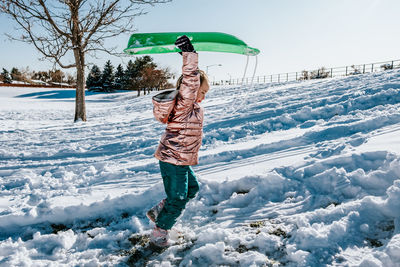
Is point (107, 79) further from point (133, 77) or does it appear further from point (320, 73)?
point (320, 73)

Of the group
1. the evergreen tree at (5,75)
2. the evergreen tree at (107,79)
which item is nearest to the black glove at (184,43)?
the evergreen tree at (107,79)

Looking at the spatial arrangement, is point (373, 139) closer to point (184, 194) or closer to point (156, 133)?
point (184, 194)

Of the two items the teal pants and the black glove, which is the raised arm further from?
the teal pants

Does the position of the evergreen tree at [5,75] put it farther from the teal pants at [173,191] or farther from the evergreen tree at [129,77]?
the teal pants at [173,191]

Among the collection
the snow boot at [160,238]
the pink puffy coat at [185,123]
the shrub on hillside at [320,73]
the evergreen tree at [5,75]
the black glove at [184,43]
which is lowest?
the snow boot at [160,238]

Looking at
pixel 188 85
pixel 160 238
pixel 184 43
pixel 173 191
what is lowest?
pixel 160 238

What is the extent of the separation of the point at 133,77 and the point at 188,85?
5118 centimetres

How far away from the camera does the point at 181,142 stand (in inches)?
91.8

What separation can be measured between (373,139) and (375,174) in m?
1.34

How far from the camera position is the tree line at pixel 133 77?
44.7 metres

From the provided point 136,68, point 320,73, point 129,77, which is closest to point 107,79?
point 129,77

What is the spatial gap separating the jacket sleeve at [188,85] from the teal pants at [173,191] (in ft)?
1.65

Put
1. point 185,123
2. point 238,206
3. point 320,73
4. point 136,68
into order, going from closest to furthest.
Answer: point 185,123 < point 238,206 < point 320,73 < point 136,68

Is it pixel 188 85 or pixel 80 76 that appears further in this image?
pixel 80 76
